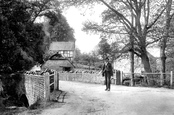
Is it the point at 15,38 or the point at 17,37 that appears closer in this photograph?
the point at 15,38

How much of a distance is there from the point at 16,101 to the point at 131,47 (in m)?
10.6

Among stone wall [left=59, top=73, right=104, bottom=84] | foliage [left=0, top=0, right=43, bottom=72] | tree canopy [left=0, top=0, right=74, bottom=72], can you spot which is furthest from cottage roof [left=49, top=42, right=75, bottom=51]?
foliage [left=0, top=0, right=43, bottom=72]

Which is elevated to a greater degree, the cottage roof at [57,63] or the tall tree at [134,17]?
the tall tree at [134,17]

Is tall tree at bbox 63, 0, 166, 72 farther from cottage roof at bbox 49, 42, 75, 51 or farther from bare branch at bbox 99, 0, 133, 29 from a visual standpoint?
cottage roof at bbox 49, 42, 75, 51

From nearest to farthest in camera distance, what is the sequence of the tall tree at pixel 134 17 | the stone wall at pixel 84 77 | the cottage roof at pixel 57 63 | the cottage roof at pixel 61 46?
Result: the tall tree at pixel 134 17
the stone wall at pixel 84 77
the cottage roof at pixel 57 63
the cottage roof at pixel 61 46

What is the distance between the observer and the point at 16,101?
55.9 ft

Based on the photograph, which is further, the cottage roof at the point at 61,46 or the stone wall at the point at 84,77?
the cottage roof at the point at 61,46

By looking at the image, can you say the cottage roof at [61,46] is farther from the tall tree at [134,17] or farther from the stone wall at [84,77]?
the tall tree at [134,17]

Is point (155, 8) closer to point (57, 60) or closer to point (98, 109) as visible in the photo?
point (98, 109)

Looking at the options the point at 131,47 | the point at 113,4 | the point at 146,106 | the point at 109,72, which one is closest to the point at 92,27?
the point at 113,4

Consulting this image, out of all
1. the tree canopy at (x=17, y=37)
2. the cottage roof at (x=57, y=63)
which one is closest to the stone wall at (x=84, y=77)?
the tree canopy at (x=17, y=37)

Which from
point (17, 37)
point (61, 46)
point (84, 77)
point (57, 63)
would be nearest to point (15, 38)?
point (17, 37)

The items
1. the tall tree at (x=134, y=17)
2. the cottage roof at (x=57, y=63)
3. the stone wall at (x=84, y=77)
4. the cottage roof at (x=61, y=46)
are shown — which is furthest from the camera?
the cottage roof at (x=61, y=46)

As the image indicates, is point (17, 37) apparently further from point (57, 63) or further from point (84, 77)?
point (57, 63)
